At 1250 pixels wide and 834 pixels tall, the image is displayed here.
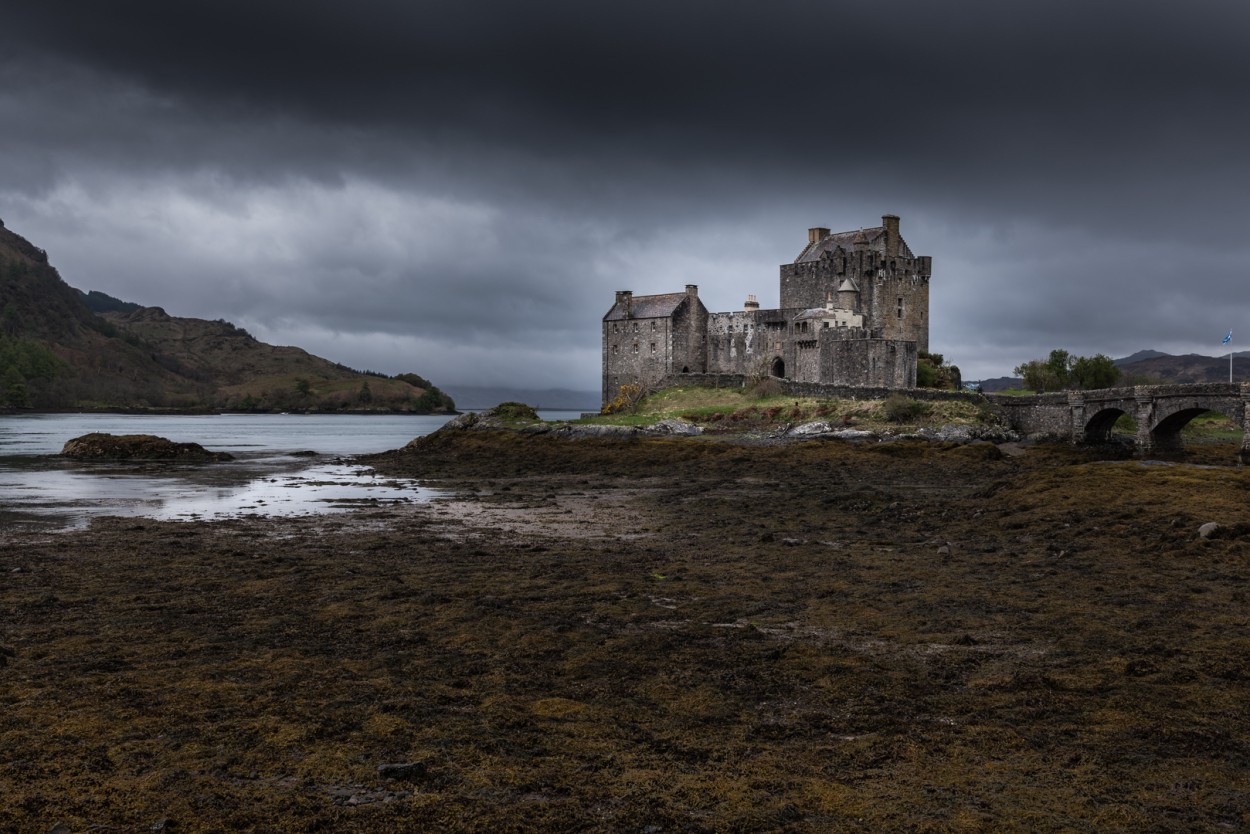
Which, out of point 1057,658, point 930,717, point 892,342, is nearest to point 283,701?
point 930,717

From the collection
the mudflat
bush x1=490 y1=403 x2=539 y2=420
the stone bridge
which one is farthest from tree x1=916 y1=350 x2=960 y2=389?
the mudflat

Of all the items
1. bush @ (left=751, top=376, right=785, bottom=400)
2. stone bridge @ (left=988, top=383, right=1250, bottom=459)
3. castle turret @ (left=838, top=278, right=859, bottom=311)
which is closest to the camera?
stone bridge @ (left=988, top=383, right=1250, bottom=459)

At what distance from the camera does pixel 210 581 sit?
14281 millimetres

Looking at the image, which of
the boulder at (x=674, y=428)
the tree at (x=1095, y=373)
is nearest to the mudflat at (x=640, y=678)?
the boulder at (x=674, y=428)

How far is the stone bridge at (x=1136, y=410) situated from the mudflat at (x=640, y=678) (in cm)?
2341

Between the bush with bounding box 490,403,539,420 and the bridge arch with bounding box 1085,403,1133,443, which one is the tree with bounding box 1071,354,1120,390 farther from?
the bush with bounding box 490,403,539,420

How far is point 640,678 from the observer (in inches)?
361

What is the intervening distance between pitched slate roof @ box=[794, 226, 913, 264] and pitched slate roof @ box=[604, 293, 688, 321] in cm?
968

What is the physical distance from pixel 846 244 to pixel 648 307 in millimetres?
15602

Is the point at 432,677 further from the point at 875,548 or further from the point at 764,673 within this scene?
the point at 875,548

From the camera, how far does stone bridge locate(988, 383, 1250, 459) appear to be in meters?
39.4

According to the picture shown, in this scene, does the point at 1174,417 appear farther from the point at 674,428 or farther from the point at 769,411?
the point at 674,428

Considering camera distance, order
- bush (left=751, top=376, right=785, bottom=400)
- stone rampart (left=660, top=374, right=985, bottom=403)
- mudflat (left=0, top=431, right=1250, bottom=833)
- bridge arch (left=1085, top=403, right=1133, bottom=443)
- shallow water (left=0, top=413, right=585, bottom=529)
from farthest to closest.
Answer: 1. bush (left=751, top=376, right=785, bottom=400)
2. stone rampart (left=660, top=374, right=985, bottom=403)
3. bridge arch (left=1085, top=403, right=1133, bottom=443)
4. shallow water (left=0, top=413, right=585, bottom=529)
5. mudflat (left=0, top=431, right=1250, bottom=833)

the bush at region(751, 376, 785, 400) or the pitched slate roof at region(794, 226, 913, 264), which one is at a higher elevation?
the pitched slate roof at region(794, 226, 913, 264)
